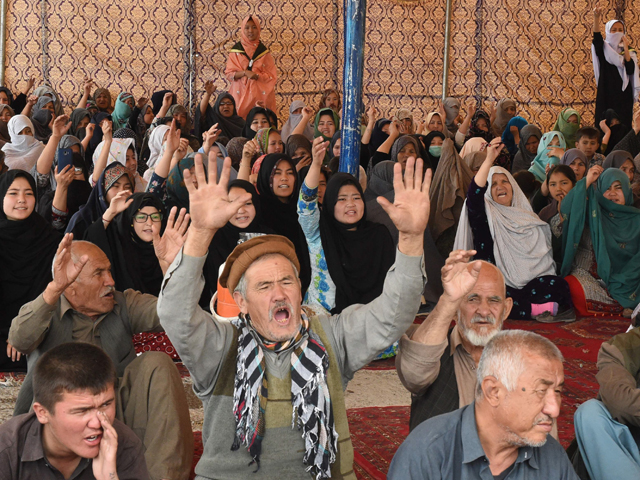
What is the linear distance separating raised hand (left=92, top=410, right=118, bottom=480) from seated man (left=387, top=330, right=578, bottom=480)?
0.68 m

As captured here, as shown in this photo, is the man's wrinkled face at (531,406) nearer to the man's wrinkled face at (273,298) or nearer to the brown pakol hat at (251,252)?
the man's wrinkled face at (273,298)

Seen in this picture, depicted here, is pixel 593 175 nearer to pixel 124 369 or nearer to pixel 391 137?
pixel 391 137

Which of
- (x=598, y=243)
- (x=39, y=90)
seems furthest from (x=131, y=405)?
(x=39, y=90)

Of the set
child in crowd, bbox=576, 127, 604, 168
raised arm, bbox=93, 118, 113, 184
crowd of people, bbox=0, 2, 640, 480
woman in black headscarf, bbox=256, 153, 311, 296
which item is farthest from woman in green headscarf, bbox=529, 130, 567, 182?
raised arm, bbox=93, 118, 113, 184

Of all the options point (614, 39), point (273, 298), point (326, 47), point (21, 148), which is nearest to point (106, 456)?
point (273, 298)

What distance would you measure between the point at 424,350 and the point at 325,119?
5060mm

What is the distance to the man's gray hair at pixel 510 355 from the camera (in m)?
1.79

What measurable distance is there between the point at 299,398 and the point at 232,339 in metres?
0.26

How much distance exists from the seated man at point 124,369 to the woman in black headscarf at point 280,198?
6.64 ft

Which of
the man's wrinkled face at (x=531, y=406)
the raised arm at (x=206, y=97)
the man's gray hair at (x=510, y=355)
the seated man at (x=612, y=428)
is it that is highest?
the raised arm at (x=206, y=97)

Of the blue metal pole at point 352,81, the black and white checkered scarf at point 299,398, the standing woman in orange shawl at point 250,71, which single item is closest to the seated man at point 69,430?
the black and white checkered scarf at point 299,398

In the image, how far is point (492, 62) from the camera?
34.2ft

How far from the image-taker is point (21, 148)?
6.73m

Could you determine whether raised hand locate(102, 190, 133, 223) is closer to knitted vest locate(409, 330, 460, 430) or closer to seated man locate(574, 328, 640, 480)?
knitted vest locate(409, 330, 460, 430)
